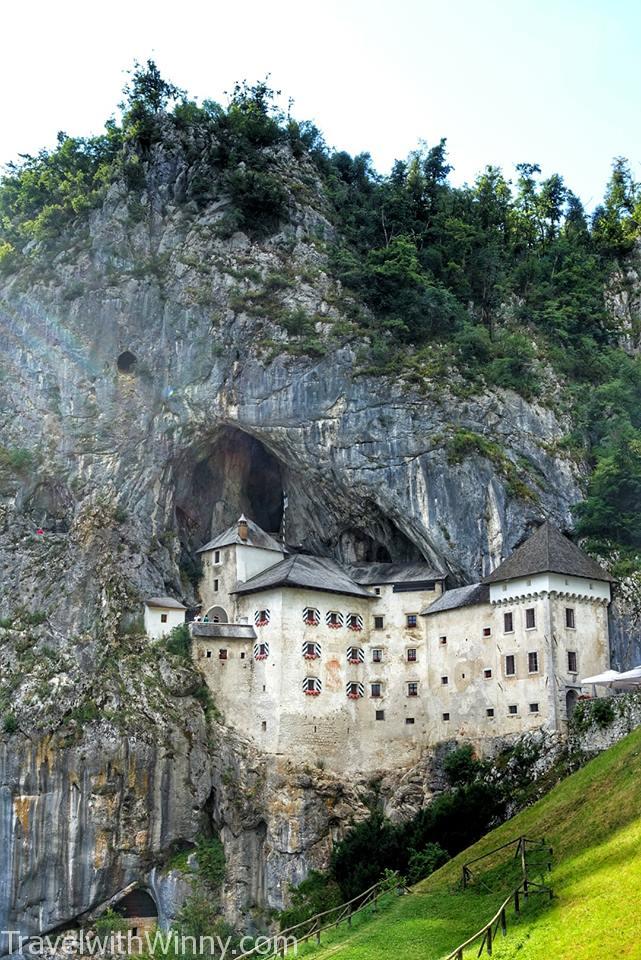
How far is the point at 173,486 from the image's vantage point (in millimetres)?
77000

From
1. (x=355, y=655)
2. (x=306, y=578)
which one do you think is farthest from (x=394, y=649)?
(x=306, y=578)

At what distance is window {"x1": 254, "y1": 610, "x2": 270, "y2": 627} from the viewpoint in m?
70.6

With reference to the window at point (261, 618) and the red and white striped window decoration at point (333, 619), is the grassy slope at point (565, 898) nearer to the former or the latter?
the red and white striped window decoration at point (333, 619)

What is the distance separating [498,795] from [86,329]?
39132 mm

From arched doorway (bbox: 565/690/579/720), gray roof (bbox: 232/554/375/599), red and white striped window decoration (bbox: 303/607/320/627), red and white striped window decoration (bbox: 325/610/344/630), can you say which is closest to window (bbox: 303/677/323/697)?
red and white striped window decoration (bbox: 303/607/320/627)

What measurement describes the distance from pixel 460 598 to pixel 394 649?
17.2 ft

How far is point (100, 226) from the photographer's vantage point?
81.6 m

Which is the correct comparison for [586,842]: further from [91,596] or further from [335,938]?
[91,596]

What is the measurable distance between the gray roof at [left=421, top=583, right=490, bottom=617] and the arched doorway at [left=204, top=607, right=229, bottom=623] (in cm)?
→ 1182

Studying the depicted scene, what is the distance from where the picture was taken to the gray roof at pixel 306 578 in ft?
232

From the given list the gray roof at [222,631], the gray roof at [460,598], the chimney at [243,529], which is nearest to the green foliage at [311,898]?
the gray roof at [222,631]

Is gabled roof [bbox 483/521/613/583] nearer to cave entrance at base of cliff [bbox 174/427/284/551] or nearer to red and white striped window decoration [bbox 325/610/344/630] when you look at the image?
red and white striped window decoration [bbox 325/610/344/630]

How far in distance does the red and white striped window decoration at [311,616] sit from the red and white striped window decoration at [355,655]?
8.38 feet

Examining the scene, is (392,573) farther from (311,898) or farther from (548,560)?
(311,898)
